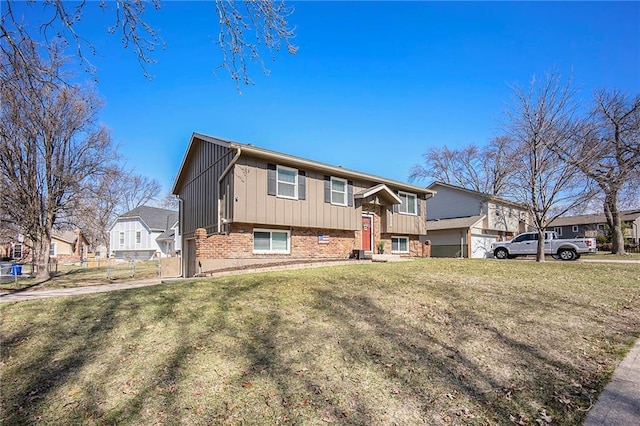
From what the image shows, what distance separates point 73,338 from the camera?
4969 mm

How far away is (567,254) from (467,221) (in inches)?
294

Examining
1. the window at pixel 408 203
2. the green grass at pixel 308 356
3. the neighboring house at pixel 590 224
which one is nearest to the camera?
the green grass at pixel 308 356

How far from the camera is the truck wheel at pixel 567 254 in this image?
20341 millimetres

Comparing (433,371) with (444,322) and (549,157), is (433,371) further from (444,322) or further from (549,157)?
(549,157)

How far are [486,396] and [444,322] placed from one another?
89.7 inches

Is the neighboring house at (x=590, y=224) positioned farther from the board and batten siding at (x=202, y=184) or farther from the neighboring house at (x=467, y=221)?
the board and batten siding at (x=202, y=184)

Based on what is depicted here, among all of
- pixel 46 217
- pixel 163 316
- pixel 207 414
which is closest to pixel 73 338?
pixel 163 316

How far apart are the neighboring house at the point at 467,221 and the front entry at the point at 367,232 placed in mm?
11393

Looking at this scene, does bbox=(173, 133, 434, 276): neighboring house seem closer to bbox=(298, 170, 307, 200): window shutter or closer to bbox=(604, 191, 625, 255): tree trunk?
bbox=(298, 170, 307, 200): window shutter

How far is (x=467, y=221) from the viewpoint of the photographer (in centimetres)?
2703

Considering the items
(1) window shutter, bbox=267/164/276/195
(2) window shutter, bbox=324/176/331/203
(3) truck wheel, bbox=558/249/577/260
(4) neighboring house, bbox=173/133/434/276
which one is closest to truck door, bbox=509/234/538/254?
(3) truck wheel, bbox=558/249/577/260

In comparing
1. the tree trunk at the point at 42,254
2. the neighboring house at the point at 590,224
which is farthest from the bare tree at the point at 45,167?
the neighboring house at the point at 590,224

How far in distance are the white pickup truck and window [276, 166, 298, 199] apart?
48.9 feet

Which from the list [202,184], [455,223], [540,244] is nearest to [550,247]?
[540,244]
